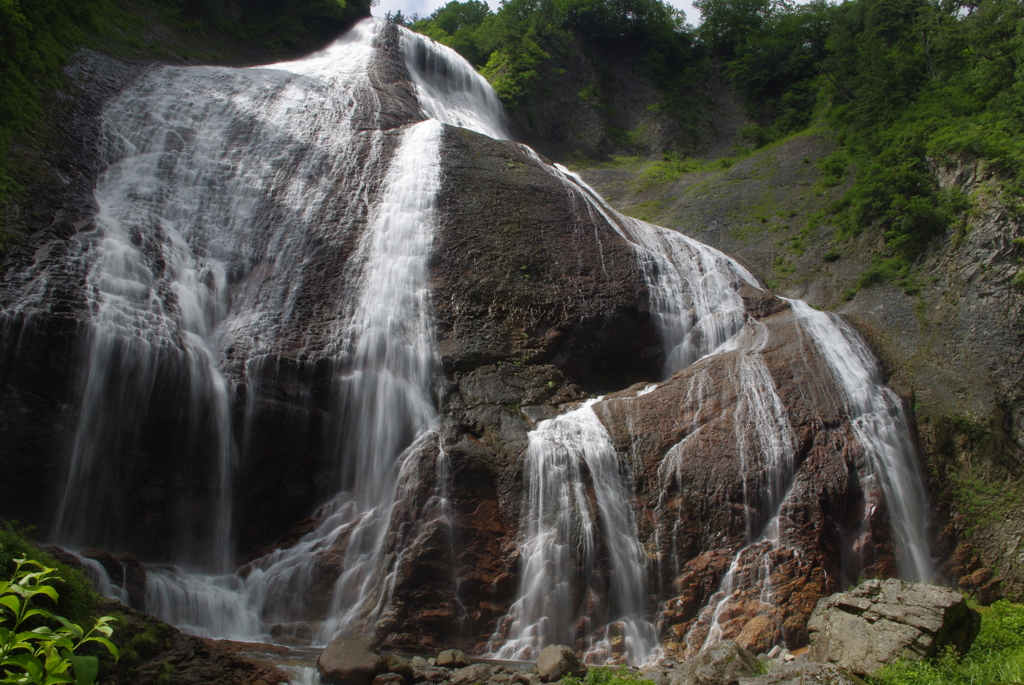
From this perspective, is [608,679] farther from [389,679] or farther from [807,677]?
[389,679]

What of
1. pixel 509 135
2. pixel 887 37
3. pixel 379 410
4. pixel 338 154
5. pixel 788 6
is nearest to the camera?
pixel 379 410

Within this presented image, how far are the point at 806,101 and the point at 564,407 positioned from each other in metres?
25.1

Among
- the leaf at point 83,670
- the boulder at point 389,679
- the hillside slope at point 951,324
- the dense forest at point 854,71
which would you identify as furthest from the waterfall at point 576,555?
the dense forest at point 854,71

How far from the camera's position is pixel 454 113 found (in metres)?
22.5

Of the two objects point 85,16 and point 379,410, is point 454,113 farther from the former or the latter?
point 379,410

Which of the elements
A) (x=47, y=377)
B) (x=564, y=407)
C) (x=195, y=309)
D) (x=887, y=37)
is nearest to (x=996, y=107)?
(x=887, y=37)

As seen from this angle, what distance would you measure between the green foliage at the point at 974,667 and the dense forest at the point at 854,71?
969 centimetres

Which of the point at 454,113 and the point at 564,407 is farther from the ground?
the point at 454,113

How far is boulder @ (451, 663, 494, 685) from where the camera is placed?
7.30 meters

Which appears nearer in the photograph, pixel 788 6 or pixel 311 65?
pixel 311 65

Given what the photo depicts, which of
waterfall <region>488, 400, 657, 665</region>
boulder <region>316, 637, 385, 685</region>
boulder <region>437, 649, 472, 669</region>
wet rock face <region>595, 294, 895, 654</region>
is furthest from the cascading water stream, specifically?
boulder <region>316, 637, 385, 685</region>

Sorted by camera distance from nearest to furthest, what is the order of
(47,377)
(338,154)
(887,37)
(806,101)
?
(47,377) → (338,154) → (887,37) → (806,101)

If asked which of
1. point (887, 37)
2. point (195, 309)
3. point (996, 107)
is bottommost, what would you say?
point (195, 309)

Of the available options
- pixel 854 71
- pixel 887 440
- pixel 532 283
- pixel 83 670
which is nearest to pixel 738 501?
pixel 887 440
